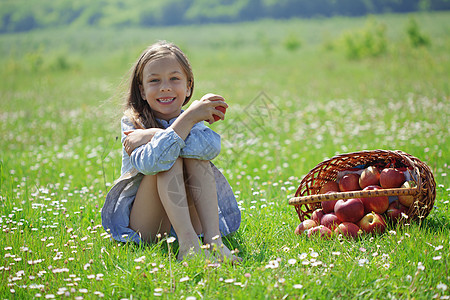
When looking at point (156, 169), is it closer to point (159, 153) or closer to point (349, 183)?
point (159, 153)

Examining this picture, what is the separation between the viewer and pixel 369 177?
128 inches

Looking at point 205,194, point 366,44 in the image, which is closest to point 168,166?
point 205,194

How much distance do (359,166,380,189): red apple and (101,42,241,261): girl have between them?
0.92 m

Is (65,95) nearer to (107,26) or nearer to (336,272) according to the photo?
(336,272)

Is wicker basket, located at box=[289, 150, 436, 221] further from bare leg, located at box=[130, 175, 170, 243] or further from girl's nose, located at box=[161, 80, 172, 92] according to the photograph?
girl's nose, located at box=[161, 80, 172, 92]

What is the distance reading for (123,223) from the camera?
9.89 feet

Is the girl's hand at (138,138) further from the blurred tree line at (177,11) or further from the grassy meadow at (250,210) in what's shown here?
the blurred tree line at (177,11)

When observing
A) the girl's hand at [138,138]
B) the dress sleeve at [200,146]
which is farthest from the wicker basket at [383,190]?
the girl's hand at [138,138]

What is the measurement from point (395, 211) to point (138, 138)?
1.76 m

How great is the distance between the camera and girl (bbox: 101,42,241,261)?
2.72m

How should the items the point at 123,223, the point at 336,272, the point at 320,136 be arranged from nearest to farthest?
the point at 336,272, the point at 123,223, the point at 320,136

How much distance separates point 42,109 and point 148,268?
30.2 ft

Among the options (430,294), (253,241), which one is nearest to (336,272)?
(430,294)

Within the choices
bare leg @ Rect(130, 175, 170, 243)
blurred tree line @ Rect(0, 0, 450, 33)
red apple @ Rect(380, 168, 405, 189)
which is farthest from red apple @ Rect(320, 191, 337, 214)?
blurred tree line @ Rect(0, 0, 450, 33)
